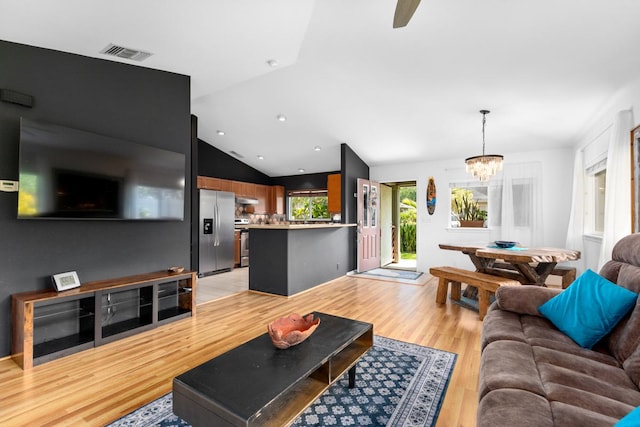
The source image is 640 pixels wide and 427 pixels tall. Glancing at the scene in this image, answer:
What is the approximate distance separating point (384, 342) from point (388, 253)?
15.9ft

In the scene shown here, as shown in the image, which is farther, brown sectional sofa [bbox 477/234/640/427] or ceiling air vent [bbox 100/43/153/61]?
ceiling air vent [bbox 100/43/153/61]

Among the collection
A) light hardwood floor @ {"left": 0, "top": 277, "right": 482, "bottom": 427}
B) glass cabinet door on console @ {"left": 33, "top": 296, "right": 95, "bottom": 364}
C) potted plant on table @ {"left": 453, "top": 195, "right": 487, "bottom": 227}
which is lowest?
light hardwood floor @ {"left": 0, "top": 277, "right": 482, "bottom": 427}

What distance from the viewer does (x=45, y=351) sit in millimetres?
2428

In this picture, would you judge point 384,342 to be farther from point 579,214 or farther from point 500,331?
point 579,214

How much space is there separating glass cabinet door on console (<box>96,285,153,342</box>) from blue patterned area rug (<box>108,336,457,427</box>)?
1.31 metres

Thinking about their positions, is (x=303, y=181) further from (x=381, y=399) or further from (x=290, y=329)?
(x=381, y=399)

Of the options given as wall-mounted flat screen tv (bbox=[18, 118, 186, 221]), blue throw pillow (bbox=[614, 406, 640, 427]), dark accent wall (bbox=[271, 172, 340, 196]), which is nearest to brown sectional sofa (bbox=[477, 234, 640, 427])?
blue throw pillow (bbox=[614, 406, 640, 427])

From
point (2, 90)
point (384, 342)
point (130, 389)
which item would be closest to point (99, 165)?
point (2, 90)

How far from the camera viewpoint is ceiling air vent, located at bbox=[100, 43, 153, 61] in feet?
9.08

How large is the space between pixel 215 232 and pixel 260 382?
205 inches

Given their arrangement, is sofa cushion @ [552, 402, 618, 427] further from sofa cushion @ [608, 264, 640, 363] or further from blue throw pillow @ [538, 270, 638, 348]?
blue throw pillow @ [538, 270, 638, 348]

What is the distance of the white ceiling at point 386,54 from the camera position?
7.66 feet

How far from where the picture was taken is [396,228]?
7852 mm

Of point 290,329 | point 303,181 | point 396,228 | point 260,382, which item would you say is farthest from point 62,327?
point 396,228
